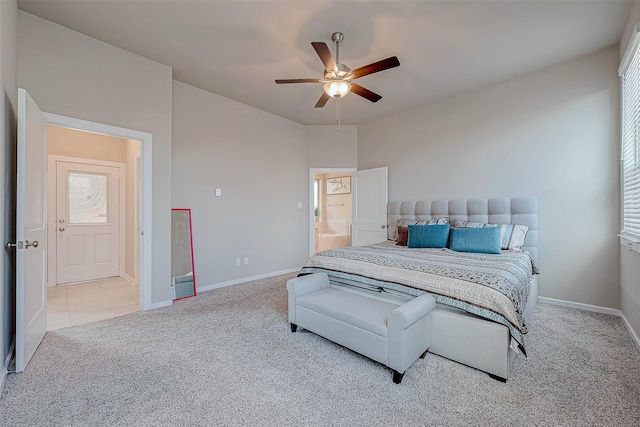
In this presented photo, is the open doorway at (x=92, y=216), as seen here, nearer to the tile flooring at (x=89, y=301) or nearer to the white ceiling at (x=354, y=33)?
the tile flooring at (x=89, y=301)

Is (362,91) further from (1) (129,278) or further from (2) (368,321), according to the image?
(1) (129,278)

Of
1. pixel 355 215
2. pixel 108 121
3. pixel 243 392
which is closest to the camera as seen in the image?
pixel 243 392

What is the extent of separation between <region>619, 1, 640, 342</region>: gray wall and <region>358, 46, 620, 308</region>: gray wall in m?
0.21

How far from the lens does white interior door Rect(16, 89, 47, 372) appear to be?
1.96m

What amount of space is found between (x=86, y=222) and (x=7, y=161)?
297 centimetres

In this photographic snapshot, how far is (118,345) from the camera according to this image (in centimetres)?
240

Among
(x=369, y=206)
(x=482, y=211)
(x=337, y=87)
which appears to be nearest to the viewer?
(x=337, y=87)

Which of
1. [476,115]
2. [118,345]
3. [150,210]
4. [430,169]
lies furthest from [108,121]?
[476,115]

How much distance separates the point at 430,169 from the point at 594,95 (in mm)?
1971

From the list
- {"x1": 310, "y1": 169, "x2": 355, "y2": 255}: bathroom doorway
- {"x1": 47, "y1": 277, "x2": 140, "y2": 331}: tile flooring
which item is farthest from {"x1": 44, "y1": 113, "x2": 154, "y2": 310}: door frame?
{"x1": 310, "y1": 169, "x2": 355, "y2": 255}: bathroom doorway

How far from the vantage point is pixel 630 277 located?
2605 millimetres

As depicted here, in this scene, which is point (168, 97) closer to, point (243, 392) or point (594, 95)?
point (243, 392)

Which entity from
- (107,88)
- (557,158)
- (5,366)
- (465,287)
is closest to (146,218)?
(107,88)

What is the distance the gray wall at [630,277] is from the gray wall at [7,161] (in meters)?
4.77
